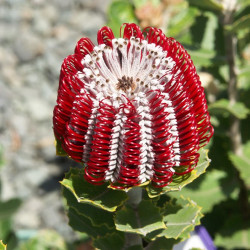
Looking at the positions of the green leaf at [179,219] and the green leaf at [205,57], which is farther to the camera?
the green leaf at [205,57]

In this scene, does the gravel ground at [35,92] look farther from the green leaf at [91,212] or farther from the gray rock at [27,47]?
the green leaf at [91,212]

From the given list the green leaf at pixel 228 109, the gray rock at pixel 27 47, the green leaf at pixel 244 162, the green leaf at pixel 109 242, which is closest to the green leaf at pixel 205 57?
the green leaf at pixel 228 109

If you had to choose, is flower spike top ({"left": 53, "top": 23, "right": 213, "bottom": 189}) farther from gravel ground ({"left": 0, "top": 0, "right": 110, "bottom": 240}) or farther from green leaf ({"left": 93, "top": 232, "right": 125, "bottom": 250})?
gravel ground ({"left": 0, "top": 0, "right": 110, "bottom": 240})

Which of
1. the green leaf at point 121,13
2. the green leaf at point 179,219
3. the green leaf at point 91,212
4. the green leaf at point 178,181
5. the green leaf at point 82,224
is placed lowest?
the green leaf at point 82,224

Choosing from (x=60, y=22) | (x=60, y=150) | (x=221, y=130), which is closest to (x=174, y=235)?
(x=60, y=150)

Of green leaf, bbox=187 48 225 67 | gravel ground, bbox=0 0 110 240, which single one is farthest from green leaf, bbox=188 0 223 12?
gravel ground, bbox=0 0 110 240

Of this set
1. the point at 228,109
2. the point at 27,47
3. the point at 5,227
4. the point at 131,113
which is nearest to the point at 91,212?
the point at 131,113

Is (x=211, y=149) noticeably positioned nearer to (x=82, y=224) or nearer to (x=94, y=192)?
(x=82, y=224)
